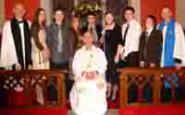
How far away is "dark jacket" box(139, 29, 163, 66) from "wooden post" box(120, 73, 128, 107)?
0.60 metres

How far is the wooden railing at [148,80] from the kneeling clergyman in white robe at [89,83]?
540mm

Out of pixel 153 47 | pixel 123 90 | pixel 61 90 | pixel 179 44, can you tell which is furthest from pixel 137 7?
pixel 61 90

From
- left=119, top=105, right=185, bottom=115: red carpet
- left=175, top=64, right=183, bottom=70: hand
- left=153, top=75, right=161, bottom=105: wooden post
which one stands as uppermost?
left=175, top=64, right=183, bottom=70: hand

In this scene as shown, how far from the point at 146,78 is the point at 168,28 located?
1004 mm

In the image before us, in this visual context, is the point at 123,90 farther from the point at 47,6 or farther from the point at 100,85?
the point at 47,6

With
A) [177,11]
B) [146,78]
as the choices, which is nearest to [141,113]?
[146,78]

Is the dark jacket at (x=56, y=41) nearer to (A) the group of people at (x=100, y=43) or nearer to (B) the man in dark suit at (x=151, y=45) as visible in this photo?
(A) the group of people at (x=100, y=43)

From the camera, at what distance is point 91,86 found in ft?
19.0

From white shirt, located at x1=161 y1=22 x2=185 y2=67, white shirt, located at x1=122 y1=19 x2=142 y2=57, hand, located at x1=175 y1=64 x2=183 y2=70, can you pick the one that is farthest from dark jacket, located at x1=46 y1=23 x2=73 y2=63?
hand, located at x1=175 y1=64 x2=183 y2=70

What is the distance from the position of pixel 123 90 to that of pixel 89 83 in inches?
28.3

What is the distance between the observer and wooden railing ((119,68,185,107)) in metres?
6.27

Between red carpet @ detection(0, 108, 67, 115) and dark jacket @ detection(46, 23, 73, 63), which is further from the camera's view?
dark jacket @ detection(46, 23, 73, 63)

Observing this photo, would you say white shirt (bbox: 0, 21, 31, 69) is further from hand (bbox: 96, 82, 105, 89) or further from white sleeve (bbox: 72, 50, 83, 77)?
hand (bbox: 96, 82, 105, 89)

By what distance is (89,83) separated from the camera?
19.1ft
